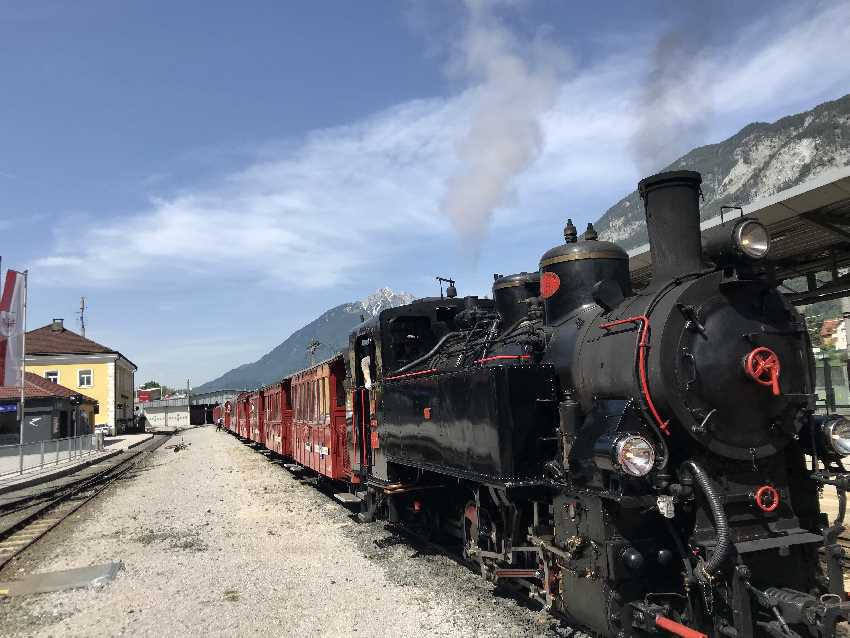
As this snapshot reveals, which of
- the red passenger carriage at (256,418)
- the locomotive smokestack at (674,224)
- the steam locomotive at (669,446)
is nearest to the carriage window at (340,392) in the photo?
the steam locomotive at (669,446)

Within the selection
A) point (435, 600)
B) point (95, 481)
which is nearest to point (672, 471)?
point (435, 600)

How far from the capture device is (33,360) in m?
46.7

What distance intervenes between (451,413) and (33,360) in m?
49.1

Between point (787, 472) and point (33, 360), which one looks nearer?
point (787, 472)

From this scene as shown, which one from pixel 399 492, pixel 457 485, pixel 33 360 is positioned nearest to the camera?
pixel 457 485

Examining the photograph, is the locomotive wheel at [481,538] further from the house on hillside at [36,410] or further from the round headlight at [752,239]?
the house on hillside at [36,410]

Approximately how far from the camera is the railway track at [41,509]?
34.0ft

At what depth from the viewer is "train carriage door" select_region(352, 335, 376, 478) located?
923cm

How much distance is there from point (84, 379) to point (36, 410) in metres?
20.7

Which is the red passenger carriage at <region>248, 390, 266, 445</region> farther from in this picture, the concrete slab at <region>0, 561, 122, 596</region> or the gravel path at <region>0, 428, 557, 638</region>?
the concrete slab at <region>0, 561, 122, 596</region>

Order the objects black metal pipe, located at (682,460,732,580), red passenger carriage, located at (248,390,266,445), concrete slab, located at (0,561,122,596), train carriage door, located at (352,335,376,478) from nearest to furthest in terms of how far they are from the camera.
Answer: black metal pipe, located at (682,460,732,580)
concrete slab, located at (0,561,122,596)
train carriage door, located at (352,335,376,478)
red passenger carriage, located at (248,390,266,445)

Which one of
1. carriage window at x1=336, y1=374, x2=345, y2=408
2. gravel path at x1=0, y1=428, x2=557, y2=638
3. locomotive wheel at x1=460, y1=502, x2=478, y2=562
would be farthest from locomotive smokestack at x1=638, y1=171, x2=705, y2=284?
carriage window at x1=336, y1=374, x2=345, y2=408

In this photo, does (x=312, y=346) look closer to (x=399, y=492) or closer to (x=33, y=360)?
(x=33, y=360)

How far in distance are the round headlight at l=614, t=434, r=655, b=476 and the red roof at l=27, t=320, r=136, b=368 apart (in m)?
51.4
